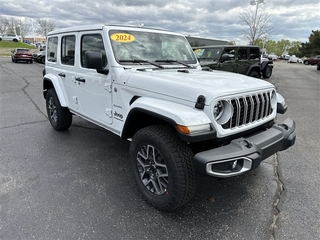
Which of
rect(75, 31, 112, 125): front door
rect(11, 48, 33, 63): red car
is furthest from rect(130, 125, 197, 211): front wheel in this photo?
rect(11, 48, 33, 63): red car

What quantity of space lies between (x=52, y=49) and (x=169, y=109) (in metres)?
3.54

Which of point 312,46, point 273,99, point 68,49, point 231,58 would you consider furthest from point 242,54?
point 312,46

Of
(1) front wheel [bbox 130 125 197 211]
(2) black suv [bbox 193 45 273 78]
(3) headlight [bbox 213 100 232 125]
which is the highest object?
(2) black suv [bbox 193 45 273 78]

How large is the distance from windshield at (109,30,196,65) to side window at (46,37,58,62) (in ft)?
6.17

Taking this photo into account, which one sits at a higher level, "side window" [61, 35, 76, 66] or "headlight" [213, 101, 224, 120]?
"side window" [61, 35, 76, 66]

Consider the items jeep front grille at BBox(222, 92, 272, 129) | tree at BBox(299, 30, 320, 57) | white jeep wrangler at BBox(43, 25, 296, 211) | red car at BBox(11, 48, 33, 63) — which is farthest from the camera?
tree at BBox(299, 30, 320, 57)

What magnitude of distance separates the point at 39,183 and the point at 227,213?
2.31 meters

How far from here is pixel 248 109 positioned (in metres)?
2.59

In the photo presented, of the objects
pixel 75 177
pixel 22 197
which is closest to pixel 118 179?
pixel 75 177

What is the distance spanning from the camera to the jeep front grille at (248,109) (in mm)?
2428

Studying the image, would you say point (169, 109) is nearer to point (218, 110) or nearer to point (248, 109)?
point (218, 110)

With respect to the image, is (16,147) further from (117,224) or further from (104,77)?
(117,224)

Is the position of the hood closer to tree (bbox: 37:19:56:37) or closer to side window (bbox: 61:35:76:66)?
side window (bbox: 61:35:76:66)

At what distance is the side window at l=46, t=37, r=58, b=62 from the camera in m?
4.57
